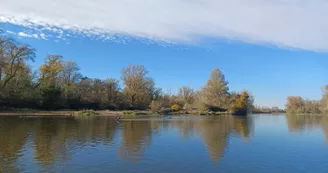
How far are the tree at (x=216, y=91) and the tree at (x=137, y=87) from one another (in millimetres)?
18793

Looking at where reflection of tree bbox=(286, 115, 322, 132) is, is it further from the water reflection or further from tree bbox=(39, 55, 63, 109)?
tree bbox=(39, 55, 63, 109)

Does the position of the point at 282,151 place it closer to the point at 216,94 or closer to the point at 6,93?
the point at 6,93

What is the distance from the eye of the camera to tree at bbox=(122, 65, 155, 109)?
3410 inches

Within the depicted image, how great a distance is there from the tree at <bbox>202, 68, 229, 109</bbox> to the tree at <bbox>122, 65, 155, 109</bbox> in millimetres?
18793

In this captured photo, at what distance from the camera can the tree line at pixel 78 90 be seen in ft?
186

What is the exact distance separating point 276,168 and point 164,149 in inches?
273

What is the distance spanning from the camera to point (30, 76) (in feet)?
212

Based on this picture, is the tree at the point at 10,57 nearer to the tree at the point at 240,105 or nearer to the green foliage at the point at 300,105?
the tree at the point at 240,105

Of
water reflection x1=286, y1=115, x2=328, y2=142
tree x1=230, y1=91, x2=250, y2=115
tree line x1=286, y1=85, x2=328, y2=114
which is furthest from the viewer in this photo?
tree line x1=286, y1=85, x2=328, y2=114

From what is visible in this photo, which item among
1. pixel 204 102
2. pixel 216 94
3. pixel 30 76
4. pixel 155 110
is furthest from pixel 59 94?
pixel 216 94

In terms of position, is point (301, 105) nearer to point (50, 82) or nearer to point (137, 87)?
point (137, 87)

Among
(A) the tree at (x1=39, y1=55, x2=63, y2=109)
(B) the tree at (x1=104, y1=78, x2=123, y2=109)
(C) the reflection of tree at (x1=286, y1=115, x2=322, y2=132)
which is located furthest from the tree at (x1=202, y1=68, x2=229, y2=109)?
(A) the tree at (x1=39, y1=55, x2=63, y2=109)

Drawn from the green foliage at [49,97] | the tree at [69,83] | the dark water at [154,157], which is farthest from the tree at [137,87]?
the dark water at [154,157]

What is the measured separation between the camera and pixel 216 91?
9450 cm
